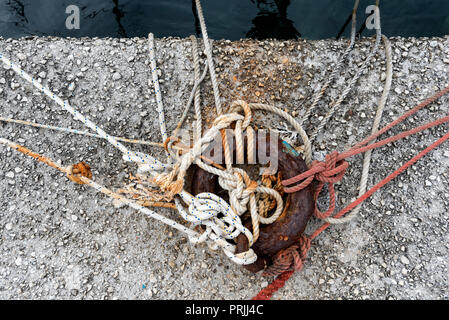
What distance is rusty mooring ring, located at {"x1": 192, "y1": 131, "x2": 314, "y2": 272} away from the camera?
1.59 metres

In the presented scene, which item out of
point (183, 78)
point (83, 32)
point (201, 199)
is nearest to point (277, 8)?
point (183, 78)

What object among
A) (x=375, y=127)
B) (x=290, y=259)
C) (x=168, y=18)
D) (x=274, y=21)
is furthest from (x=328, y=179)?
(x=168, y=18)

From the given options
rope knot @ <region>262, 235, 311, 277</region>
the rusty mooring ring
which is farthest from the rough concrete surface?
the rusty mooring ring

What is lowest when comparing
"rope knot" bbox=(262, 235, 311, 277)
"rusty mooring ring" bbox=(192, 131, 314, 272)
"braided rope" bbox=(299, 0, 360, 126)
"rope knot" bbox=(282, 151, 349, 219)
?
"rope knot" bbox=(262, 235, 311, 277)

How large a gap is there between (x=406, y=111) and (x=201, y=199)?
145cm

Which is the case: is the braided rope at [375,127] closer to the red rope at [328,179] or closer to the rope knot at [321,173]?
the red rope at [328,179]

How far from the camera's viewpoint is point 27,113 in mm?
2064

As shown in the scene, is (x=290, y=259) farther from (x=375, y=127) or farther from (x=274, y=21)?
(x=274, y=21)

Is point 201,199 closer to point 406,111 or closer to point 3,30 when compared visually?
point 406,111

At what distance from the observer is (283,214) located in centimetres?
166

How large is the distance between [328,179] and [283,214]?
0.29m

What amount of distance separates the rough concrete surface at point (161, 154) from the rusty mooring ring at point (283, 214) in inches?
12.9

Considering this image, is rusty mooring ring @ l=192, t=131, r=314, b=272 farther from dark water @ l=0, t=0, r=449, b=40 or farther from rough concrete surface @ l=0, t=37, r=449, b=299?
dark water @ l=0, t=0, r=449, b=40

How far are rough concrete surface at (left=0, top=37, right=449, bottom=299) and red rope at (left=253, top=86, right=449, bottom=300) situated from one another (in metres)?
0.08
